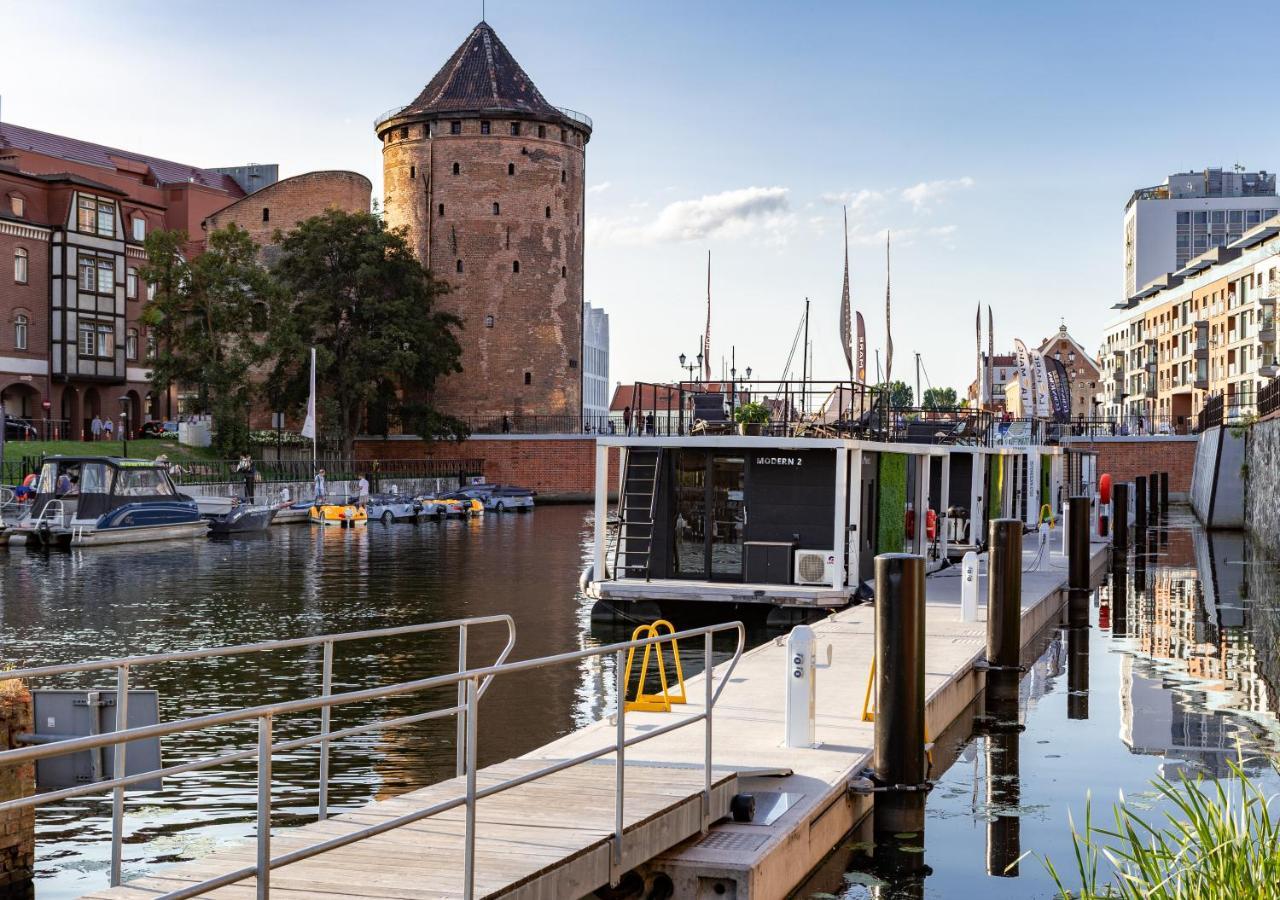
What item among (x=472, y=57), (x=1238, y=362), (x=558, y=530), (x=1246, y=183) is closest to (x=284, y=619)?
(x=558, y=530)

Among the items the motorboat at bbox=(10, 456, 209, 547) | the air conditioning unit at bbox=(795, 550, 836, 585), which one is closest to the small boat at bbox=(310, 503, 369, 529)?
the motorboat at bbox=(10, 456, 209, 547)

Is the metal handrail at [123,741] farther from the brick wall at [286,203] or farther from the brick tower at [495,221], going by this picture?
the brick wall at [286,203]

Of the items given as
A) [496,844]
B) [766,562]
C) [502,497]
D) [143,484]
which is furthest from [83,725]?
[502,497]

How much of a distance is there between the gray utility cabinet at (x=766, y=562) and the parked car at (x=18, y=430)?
4853cm

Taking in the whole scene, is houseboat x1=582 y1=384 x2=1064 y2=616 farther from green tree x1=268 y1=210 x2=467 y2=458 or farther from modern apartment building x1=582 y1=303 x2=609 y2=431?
modern apartment building x1=582 y1=303 x2=609 y2=431

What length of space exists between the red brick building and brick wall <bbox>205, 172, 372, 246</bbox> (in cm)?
564

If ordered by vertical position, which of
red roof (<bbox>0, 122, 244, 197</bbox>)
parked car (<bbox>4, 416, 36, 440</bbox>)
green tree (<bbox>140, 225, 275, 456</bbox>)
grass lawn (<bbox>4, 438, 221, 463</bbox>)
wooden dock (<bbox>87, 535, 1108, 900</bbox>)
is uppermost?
red roof (<bbox>0, 122, 244, 197</bbox>)

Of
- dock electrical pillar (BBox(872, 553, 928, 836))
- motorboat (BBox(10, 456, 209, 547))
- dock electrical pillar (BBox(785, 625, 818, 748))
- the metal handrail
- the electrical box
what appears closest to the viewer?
the metal handrail

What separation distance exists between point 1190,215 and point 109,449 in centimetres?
10168

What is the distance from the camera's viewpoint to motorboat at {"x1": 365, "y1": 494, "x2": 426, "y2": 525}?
57.9 metres

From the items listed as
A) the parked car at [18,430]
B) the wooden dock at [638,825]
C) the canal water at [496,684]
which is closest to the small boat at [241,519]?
the canal water at [496,684]

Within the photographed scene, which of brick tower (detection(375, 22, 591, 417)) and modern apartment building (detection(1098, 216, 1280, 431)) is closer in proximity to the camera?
brick tower (detection(375, 22, 591, 417))

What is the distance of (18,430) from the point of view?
66562mm

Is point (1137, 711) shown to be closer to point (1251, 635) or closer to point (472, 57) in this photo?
point (1251, 635)
